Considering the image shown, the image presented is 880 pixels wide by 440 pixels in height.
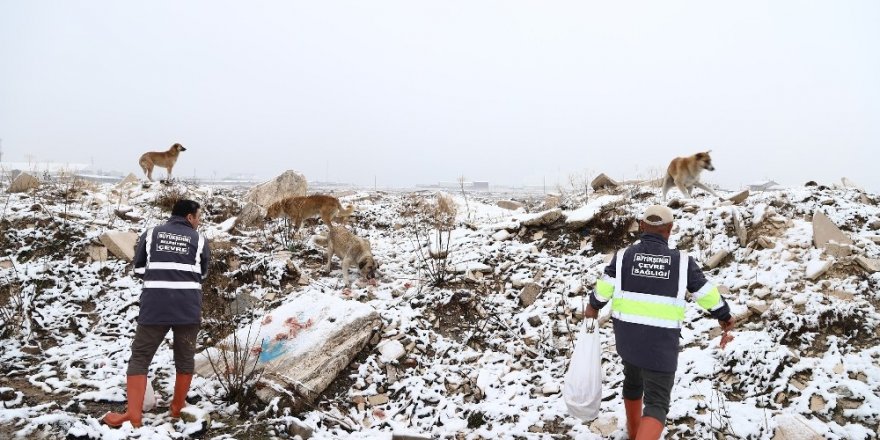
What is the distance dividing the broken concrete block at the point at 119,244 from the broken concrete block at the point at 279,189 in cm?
463

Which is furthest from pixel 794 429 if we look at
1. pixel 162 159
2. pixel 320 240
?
pixel 162 159

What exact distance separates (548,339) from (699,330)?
1.73 metres

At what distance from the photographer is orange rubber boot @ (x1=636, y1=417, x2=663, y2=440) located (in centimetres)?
323

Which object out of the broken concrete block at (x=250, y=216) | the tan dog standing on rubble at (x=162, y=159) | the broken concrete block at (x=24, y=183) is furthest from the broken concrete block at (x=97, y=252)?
the tan dog standing on rubble at (x=162, y=159)

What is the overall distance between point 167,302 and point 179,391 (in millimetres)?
923

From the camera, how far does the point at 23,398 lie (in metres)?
4.62

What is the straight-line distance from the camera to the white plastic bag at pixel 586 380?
376 centimetres

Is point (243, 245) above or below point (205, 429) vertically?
above

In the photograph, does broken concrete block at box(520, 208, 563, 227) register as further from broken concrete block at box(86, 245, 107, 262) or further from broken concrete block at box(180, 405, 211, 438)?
broken concrete block at box(86, 245, 107, 262)

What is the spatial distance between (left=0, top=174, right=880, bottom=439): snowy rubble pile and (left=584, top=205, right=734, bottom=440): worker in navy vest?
93cm

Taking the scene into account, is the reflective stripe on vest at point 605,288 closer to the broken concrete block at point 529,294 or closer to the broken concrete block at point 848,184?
the broken concrete block at point 529,294

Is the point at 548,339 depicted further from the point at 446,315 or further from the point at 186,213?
the point at 186,213

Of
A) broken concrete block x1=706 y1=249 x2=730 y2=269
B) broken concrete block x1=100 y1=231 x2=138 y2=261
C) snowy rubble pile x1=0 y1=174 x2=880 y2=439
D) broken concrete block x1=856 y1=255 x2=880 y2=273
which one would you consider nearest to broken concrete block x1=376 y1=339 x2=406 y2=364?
snowy rubble pile x1=0 y1=174 x2=880 y2=439

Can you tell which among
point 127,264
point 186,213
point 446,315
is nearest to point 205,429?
point 186,213
